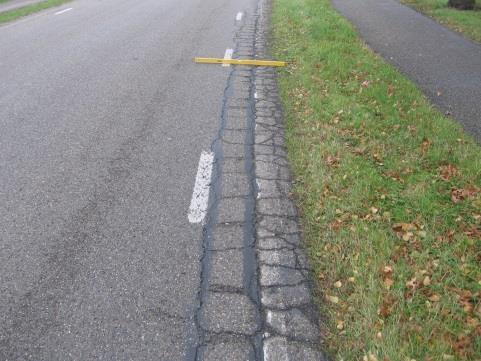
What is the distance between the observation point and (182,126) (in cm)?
541

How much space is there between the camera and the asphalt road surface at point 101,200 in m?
2.71

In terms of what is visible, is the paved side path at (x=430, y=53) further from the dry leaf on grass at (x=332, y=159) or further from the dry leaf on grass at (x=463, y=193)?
the dry leaf on grass at (x=332, y=159)

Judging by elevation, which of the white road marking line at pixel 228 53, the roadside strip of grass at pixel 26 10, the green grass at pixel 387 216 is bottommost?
the roadside strip of grass at pixel 26 10

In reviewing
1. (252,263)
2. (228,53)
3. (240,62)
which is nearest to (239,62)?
(240,62)

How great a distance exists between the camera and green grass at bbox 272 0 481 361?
2.65 meters

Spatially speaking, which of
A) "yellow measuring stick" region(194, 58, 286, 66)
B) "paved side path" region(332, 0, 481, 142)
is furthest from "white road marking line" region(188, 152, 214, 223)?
"yellow measuring stick" region(194, 58, 286, 66)

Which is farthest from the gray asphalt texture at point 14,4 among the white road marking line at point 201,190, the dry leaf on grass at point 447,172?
the dry leaf on grass at point 447,172

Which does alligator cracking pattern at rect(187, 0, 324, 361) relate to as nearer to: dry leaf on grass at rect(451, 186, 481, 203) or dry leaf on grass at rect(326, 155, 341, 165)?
dry leaf on grass at rect(326, 155, 341, 165)

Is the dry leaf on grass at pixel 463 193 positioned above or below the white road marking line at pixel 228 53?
above

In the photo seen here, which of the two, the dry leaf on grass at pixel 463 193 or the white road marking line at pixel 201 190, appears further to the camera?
the dry leaf on grass at pixel 463 193

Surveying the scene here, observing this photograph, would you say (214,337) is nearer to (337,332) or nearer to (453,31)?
(337,332)

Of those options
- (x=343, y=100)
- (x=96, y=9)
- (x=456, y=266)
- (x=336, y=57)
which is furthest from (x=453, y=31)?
(x=96, y=9)

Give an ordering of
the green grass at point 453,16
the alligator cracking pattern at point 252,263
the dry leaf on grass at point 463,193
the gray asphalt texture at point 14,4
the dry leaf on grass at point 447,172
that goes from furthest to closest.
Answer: the gray asphalt texture at point 14,4 → the green grass at point 453,16 → the dry leaf on grass at point 447,172 → the dry leaf on grass at point 463,193 → the alligator cracking pattern at point 252,263

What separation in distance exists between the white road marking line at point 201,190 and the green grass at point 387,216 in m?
0.85
